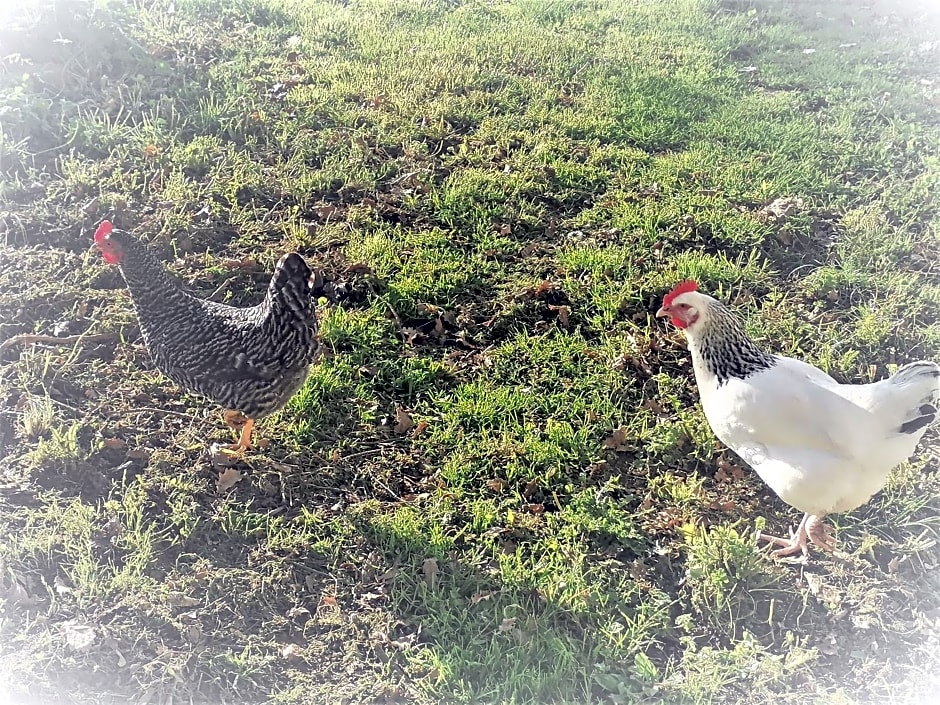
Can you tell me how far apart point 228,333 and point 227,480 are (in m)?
0.69

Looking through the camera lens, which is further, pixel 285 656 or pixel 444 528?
pixel 444 528

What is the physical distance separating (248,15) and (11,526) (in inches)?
206

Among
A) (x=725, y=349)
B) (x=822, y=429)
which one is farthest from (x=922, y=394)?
(x=725, y=349)

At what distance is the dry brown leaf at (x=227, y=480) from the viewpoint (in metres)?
3.08

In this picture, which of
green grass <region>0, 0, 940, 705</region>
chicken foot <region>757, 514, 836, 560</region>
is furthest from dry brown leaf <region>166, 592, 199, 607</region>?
chicken foot <region>757, 514, 836, 560</region>

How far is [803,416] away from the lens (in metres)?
2.59

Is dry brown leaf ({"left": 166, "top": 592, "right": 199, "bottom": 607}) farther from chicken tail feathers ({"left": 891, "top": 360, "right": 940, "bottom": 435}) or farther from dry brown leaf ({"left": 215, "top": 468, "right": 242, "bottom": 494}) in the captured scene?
chicken tail feathers ({"left": 891, "top": 360, "right": 940, "bottom": 435})

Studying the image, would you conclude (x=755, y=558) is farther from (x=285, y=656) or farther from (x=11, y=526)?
(x=11, y=526)

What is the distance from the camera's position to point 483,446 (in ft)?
10.8

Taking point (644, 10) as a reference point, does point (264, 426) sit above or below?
below

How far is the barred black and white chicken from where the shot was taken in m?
2.90

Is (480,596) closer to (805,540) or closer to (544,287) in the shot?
(805,540)

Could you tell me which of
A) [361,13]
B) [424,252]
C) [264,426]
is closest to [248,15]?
[361,13]

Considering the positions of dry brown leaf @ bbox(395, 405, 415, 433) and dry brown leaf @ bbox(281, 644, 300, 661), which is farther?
dry brown leaf @ bbox(395, 405, 415, 433)
